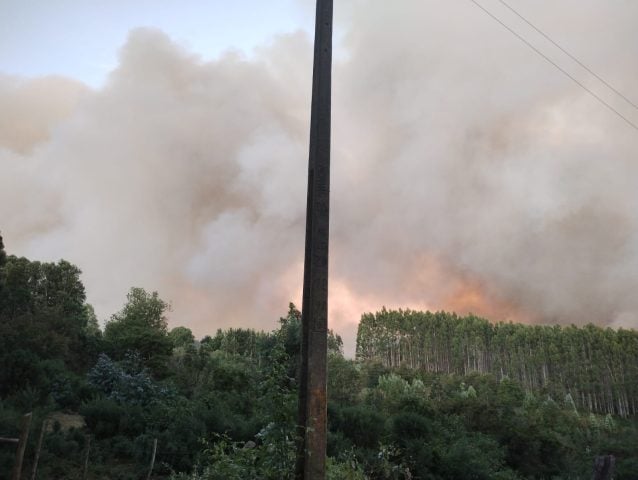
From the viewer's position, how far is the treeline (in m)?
92.8

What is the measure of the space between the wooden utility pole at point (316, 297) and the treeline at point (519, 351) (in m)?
90.3

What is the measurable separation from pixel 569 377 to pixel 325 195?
344ft

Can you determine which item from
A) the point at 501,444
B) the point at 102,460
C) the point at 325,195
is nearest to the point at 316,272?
the point at 325,195

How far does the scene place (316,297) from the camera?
5.60 metres

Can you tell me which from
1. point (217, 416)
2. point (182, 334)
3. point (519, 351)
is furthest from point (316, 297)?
point (519, 351)

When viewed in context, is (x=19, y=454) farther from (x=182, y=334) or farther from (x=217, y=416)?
(x=182, y=334)

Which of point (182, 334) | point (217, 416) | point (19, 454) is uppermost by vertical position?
point (182, 334)

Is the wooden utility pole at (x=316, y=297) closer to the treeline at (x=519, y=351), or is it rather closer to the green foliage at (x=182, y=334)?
the green foliage at (x=182, y=334)

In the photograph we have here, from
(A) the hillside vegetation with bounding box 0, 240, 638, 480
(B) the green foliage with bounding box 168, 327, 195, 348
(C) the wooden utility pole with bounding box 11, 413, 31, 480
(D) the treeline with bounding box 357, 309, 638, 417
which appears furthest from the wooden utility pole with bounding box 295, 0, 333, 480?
(D) the treeline with bounding box 357, 309, 638, 417

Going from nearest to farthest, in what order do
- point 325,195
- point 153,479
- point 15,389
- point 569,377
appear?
point 325,195 → point 153,479 → point 15,389 → point 569,377

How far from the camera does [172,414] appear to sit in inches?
874

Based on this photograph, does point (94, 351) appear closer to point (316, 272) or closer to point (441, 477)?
point (441, 477)

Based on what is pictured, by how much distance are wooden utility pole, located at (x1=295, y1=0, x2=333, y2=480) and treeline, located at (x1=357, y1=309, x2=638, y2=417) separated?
90.3m

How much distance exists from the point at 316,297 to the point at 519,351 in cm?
10754
